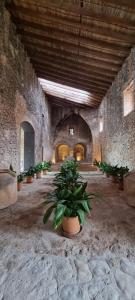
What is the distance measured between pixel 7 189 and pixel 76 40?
4915 mm

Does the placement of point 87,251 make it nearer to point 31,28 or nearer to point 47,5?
point 47,5

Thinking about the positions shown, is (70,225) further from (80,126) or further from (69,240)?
(80,126)

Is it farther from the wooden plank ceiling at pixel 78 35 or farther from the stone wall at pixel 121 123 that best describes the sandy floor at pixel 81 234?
the wooden plank ceiling at pixel 78 35

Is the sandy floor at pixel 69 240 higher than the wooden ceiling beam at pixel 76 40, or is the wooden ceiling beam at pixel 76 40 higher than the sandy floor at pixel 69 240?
the wooden ceiling beam at pixel 76 40

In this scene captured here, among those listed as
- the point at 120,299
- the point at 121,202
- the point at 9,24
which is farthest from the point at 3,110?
the point at 120,299

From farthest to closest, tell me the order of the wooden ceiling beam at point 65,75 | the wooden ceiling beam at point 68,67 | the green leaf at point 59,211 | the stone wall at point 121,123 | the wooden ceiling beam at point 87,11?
the wooden ceiling beam at point 65,75 < the wooden ceiling beam at point 68,67 < the stone wall at point 121,123 < the wooden ceiling beam at point 87,11 < the green leaf at point 59,211

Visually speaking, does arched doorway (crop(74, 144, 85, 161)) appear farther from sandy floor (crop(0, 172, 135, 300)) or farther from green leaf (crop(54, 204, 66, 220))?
green leaf (crop(54, 204, 66, 220))

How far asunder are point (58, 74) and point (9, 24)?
303 centimetres

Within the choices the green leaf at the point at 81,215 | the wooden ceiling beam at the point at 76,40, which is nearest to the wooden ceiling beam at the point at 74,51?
the wooden ceiling beam at the point at 76,40

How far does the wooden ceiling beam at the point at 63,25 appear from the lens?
4195 millimetres

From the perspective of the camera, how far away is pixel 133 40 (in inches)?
176

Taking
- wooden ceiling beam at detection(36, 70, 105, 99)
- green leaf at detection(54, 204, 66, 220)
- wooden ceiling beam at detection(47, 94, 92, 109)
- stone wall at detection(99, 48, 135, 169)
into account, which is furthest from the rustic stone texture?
wooden ceiling beam at detection(47, 94, 92, 109)

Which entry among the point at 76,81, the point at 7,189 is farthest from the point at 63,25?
the point at 7,189

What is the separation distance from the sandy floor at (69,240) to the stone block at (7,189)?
0.17 m
